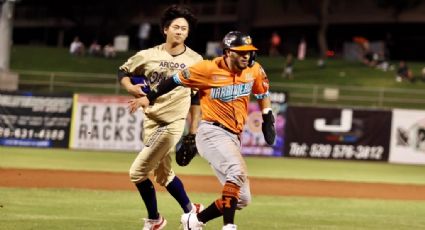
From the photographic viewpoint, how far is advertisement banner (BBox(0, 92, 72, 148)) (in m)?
24.7

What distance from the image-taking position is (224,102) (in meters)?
9.03

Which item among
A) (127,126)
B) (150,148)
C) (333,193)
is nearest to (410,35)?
(127,126)

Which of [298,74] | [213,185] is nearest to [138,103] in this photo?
[213,185]

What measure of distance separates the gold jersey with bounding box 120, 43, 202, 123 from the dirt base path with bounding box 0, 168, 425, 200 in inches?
232

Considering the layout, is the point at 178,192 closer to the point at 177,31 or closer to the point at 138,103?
the point at 138,103

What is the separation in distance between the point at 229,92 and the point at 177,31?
1.24 meters

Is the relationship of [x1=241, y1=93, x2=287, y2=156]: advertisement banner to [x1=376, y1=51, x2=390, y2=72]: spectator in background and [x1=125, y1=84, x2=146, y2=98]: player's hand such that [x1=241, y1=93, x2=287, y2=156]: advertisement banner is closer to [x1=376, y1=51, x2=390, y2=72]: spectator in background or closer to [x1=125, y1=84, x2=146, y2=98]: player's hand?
[x1=125, y1=84, x2=146, y2=98]: player's hand

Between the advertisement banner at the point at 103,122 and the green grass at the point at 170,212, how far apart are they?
10.1m

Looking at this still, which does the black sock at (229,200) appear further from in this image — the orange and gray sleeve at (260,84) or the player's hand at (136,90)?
the player's hand at (136,90)

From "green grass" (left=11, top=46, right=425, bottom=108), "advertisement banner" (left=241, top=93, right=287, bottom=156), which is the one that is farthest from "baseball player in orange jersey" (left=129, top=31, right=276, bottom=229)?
"green grass" (left=11, top=46, right=425, bottom=108)

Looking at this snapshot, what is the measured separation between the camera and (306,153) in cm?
2638

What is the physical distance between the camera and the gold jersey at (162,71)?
985cm

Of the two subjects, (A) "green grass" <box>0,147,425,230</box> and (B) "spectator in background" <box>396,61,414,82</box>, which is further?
(B) "spectator in background" <box>396,61,414,82</box>

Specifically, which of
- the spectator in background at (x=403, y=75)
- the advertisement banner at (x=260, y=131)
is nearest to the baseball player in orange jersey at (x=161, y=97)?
the advertisement banner at (x=260, y=131)
